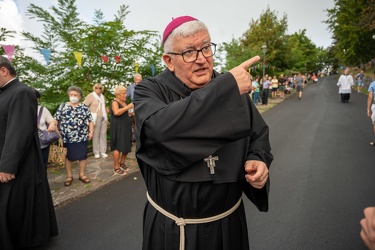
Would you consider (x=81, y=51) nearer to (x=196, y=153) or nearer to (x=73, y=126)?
(x=73, y=126)

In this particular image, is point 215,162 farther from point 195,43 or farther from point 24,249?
point 24,249

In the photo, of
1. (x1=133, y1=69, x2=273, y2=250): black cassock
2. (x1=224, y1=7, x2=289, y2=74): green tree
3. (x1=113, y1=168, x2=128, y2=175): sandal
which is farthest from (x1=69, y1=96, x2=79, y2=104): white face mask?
(x1=224, y1=7, x2=289, y2=74): green tree

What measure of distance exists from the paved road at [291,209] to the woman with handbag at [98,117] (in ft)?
5.69

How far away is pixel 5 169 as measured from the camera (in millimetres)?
2465

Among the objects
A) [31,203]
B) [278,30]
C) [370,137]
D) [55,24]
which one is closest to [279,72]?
[278,30]

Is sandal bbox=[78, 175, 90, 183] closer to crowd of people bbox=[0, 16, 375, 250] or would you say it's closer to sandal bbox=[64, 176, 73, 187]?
sandal bbox=[64, 176, 73, 187]

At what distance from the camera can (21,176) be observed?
2.72 metres

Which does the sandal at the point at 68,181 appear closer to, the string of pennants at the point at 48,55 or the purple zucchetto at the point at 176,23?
the string of pennants at the point at 48,55

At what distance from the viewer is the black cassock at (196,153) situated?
1.03 meters

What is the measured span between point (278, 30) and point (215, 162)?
25.6 metres

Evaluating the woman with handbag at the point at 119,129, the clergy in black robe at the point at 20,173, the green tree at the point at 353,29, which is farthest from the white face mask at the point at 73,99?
the green tree at the point at 353,29

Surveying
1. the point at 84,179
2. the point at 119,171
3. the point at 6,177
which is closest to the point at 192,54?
the point at 6,177

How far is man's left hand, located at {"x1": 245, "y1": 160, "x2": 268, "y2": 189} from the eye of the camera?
4.03 feet

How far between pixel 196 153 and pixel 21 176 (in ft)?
8.34
